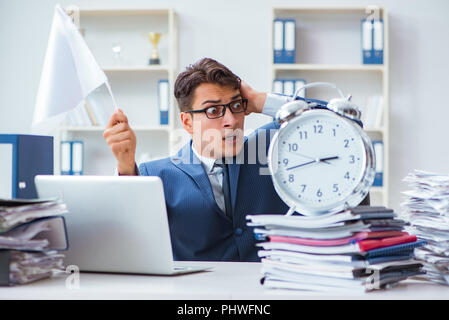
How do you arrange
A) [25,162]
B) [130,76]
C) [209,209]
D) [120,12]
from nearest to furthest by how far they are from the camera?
[25,162] < [209,209] < [120,12] < [130,76]

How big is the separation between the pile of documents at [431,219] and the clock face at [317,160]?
0.71 feet

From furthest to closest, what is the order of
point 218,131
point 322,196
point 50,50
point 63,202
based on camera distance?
point 218,131
point 50,50
point 63,202
point 322,196

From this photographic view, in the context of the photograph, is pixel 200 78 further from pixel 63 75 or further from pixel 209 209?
pixel 63 75

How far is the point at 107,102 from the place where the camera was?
4.70m

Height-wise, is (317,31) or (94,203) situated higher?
(317,31)

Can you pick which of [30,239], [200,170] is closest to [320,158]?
[30,239]

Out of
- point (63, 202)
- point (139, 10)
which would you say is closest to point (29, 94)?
point (139, 10)

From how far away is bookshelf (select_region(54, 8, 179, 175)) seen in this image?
467 centimetres

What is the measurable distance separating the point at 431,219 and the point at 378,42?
3.14 meters

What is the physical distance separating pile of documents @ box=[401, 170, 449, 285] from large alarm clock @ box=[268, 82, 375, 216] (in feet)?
0.62

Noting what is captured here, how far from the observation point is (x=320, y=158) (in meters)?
1.35

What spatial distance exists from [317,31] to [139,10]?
53.2 inches

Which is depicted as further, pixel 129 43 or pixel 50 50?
pixel 129 43

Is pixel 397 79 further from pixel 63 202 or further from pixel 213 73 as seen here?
pixel 63 202
